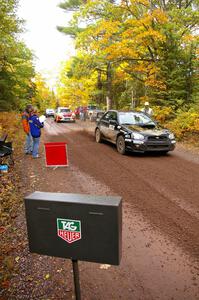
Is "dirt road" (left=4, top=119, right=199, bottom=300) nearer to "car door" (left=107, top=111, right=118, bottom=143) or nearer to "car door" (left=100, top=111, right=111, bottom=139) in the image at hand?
"car door" (left=107, top=111, right=118, bottom=143)

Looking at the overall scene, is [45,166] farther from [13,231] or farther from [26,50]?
[26,50]

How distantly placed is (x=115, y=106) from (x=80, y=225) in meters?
32.6

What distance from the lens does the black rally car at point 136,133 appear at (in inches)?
356

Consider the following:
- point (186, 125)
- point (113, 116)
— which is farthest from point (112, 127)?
point (186, 125)

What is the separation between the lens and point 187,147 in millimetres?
11594

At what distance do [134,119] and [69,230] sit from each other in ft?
29.1

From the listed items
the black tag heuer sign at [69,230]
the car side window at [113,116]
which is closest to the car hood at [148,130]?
the car side window at [113,116]

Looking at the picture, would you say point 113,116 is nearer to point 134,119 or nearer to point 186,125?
point 134,119

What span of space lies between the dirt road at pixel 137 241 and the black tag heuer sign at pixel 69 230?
1232 millimetres

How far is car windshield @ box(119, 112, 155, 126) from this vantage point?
33.3 ft

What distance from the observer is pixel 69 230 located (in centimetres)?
182

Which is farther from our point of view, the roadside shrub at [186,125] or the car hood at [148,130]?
the roadside shrub at [186,125]

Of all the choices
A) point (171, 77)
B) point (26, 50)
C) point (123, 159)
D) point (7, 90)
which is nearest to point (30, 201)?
point (123, 159)

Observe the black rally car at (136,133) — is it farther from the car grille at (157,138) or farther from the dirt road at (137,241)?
the dirt road at (137,241)
